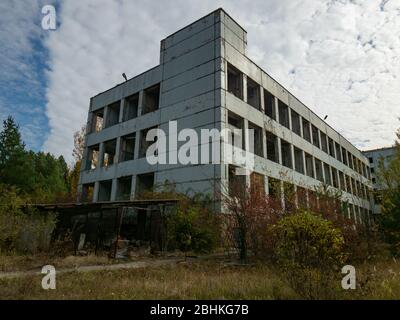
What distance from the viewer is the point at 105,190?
25.3m

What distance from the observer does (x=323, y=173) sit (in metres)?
30.7

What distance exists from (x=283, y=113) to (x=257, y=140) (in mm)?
6598

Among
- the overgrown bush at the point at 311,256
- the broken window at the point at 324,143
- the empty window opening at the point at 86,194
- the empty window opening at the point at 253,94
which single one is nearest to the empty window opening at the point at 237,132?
the empty window opening at the point at 253,94

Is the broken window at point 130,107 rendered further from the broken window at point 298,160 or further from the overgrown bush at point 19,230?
the broken window at point 298,160

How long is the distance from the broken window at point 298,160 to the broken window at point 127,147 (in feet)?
48.7

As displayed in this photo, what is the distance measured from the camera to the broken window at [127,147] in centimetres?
2431

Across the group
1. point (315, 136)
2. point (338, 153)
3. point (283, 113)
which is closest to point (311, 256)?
point (283, 113)

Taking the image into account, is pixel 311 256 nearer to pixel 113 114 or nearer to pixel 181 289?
pixel 181 289

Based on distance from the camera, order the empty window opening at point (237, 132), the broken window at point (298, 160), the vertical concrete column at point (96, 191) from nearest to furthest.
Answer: the empty window opening at point (237, 132) → the vertical concrete column at point (96, 191) → the broken window at point (298, 160)

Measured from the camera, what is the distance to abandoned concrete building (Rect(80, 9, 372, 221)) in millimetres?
18469
